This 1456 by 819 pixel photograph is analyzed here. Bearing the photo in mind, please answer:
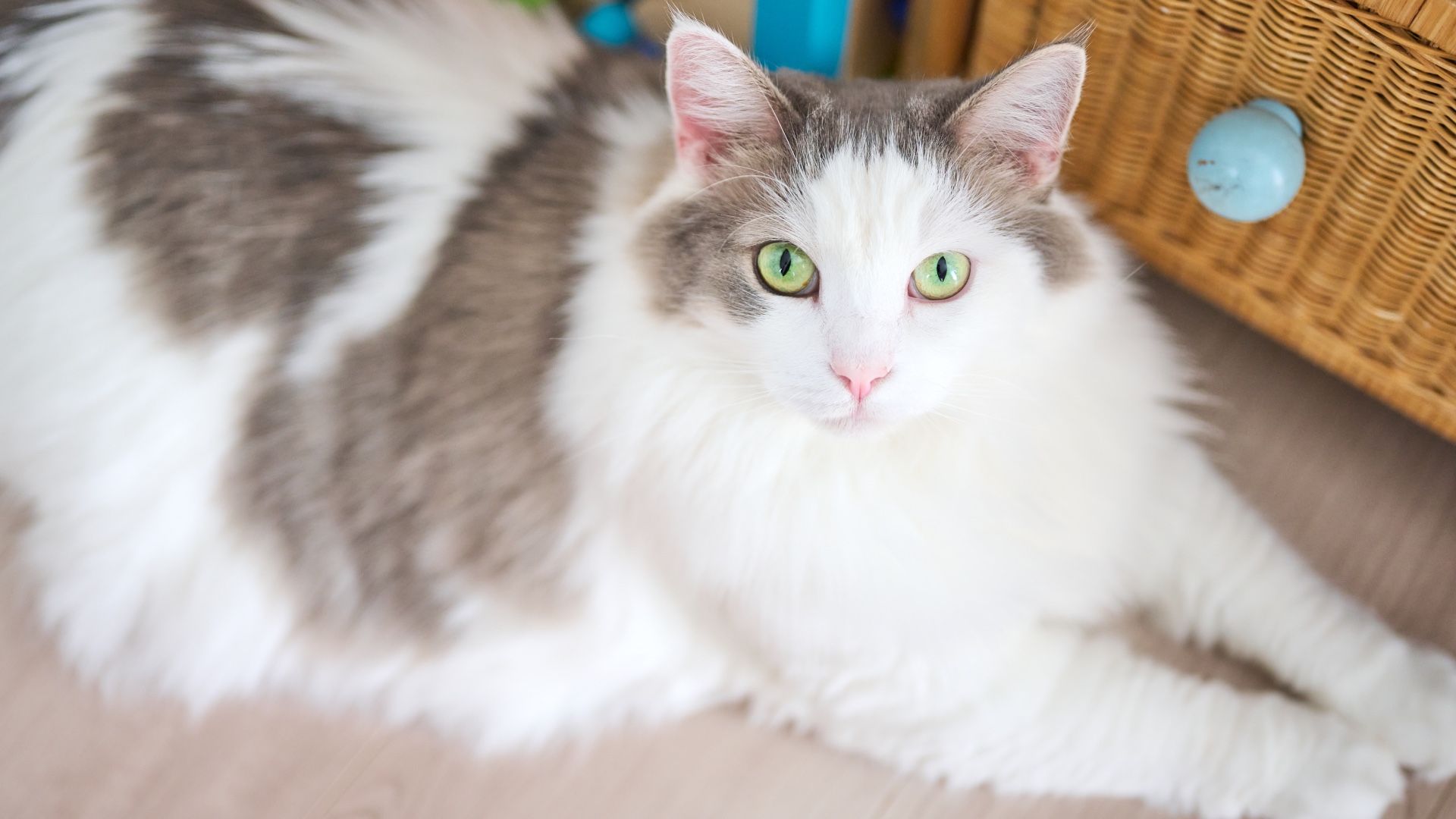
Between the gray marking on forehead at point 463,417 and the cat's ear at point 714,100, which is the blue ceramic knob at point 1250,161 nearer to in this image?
the cat's ear at point 714,100

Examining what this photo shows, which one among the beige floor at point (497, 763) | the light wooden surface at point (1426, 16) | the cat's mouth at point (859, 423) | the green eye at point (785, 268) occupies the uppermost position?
the light wooden surface at point (1426, 16)

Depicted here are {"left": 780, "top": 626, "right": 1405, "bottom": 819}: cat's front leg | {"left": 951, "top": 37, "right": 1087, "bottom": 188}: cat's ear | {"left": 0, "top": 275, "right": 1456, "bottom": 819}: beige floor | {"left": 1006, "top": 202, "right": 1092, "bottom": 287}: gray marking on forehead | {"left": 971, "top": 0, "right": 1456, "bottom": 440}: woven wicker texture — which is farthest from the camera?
{"left": 0, "top": 275, "right": 1456, "bottom": 819}: beige floor

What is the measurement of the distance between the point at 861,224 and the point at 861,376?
158mm

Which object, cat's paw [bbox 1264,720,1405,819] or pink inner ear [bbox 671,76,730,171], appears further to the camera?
cat's paw [bbox 1264,720,1405,819]

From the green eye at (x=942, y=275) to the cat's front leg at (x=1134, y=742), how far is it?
0.56 meters

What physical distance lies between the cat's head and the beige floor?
66cm

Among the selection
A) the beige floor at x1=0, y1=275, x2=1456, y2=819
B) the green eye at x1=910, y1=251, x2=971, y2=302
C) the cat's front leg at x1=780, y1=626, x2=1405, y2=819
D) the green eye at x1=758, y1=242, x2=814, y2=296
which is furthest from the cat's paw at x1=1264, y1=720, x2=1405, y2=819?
the green eye at x1=758, y1=242, x2=814, y2=296

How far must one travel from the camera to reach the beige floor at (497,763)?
4.93ft

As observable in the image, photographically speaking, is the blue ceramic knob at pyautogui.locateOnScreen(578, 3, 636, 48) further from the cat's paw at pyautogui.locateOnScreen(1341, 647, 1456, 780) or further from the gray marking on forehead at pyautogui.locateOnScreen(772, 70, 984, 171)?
the cat's paw at pyautogui.locateOnScreen(1341, 647, 1456, 780)

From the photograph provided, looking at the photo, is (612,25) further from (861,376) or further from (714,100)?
(861,376)

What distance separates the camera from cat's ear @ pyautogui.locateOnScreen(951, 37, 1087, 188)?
1.04 meters

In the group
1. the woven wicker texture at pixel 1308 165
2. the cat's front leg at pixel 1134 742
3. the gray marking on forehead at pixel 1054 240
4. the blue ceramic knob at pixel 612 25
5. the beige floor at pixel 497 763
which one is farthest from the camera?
the blue ceramic knob at pixel 612 25

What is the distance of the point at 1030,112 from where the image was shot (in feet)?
3.61

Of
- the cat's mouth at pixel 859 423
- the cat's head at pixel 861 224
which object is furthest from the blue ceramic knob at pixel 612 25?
the cat's mouth at pixel 859 423
